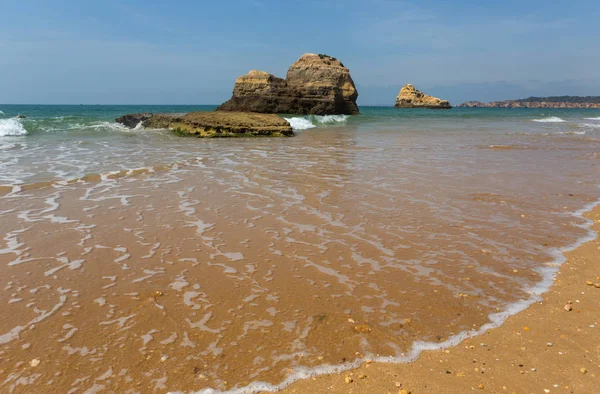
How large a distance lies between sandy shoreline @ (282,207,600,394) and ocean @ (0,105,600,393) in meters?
0.12

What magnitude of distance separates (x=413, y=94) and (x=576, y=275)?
114846mm

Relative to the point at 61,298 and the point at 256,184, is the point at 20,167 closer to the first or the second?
the point at 256,184

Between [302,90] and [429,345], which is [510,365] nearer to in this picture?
[429,345]

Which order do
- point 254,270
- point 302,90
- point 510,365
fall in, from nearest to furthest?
point 510,365, point 254,270, point 302,90

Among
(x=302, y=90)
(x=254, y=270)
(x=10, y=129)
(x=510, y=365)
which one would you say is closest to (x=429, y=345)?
(x=510, y=365)

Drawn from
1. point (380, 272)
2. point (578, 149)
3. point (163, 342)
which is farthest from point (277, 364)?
point (578, 149)

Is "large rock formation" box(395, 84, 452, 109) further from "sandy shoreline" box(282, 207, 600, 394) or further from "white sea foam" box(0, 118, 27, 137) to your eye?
"sandy shoreline" box(282, 207, 600, 394)

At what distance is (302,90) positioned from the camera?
4838cm

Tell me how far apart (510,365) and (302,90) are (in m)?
47.7

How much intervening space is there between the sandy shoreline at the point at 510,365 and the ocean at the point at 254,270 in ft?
0.38

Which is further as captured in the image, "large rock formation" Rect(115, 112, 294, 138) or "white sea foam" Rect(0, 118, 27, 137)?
"white sea foam" Rect(0, 118, 27, 137)

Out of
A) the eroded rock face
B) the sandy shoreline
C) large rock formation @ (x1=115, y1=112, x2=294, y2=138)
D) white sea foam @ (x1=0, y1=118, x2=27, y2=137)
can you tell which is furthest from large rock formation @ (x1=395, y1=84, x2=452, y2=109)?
the sandy shoreline

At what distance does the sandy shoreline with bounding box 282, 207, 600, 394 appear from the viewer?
242 cm

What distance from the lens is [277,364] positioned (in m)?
2.61
